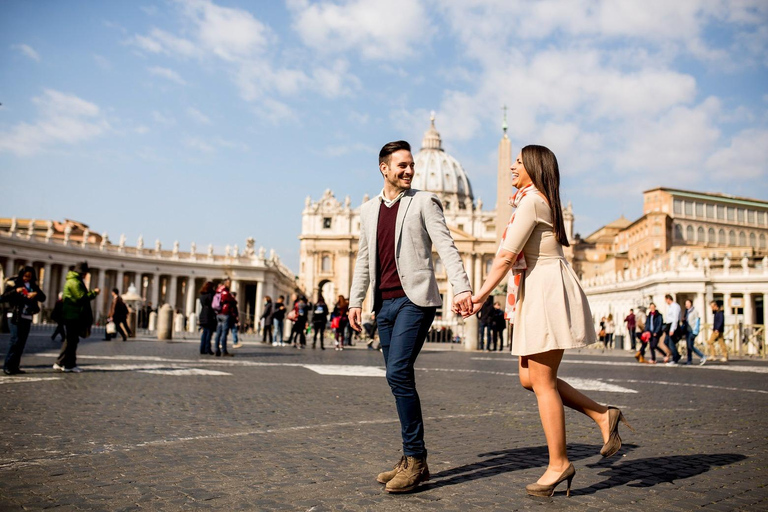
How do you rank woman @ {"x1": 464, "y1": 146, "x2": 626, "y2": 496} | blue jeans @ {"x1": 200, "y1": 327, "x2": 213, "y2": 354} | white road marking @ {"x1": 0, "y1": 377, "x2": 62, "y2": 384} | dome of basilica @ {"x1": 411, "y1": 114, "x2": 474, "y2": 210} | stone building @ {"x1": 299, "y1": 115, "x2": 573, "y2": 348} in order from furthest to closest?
dome of basilica @ {"x1": 411, "y1": 114, "x2": 474, "y2": 210} → stone building @ {"x1": 299, "y1": 115, "x2": 573, "y2": 348} → blue jeans @ {"x1": 200, "y1": 327, "x2": 213, "y2": 354} → white road marking @ {"x1": 0, "y1": 377, "x2": 62, "y2": 384} → woman @ {"x1": 464, "y1": 146, "x2": 626, "y2": 496}

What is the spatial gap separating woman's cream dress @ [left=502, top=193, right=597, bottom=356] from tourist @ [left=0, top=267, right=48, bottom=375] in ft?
22.0

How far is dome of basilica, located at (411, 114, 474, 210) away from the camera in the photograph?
11044cm

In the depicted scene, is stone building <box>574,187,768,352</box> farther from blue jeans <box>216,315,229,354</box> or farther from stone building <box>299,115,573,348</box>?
blue jeans <box>216,315,229,354</box>

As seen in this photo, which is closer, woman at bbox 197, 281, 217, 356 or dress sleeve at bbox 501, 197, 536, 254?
dress sleeve at bbox 501, 197, 536, 254

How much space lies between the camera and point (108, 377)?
8.38 metres

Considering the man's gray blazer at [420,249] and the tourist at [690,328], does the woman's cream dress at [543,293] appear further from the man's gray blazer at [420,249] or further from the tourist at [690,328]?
the tourist at [690,328]

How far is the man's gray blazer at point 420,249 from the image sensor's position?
3512 millimetres

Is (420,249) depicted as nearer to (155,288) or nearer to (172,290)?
(172,290)

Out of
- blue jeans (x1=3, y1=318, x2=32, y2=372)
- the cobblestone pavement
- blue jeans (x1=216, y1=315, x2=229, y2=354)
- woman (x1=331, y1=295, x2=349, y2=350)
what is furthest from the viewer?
woman (x1=331, y1=295, x2=349, y2=350)

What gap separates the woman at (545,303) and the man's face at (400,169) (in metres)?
0.57

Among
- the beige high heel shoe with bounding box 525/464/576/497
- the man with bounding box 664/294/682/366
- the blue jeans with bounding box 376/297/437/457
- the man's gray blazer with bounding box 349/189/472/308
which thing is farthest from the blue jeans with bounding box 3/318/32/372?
the man with bounding box 664/294/682/366

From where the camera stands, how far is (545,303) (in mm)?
3346

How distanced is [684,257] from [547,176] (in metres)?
45.3

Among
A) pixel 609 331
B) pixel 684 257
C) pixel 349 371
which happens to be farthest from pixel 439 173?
pixel 349 371
